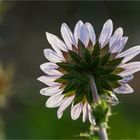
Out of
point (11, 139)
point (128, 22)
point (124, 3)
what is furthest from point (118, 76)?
point (124, 3)

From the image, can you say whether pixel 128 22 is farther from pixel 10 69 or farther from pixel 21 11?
pixel 10 69

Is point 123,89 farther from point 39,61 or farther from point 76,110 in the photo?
point 39,61

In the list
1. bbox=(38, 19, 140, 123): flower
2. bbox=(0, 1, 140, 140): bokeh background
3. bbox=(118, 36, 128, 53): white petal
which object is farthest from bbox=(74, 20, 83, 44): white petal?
bbox=(0, 1, 140, 140): bokeh background

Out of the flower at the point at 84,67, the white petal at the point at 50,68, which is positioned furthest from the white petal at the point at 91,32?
the white petal at the point at 50,68

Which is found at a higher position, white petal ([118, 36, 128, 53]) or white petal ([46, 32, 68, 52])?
white petal ([46, 32, 68, 52])

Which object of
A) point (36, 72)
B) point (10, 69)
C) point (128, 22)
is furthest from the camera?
point (128, 22)

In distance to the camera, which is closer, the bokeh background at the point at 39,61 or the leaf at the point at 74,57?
the leaf at the point at 74,57

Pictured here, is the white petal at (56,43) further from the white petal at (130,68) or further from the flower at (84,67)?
the white petal at (130,68)

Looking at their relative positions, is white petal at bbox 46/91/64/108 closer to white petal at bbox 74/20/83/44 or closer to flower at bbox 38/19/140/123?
flower at bbox 38/19/140/123
